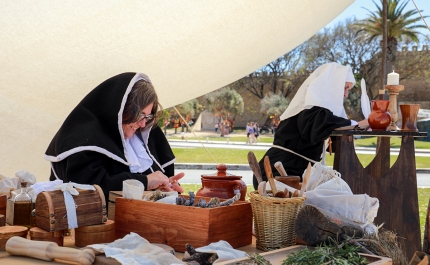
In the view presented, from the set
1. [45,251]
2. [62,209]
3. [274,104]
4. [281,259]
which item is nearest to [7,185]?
[62,209]

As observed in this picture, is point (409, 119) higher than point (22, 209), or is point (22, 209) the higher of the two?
point (409, 119)

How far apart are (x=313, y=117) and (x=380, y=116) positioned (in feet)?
1.81

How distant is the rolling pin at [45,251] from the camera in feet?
4.13

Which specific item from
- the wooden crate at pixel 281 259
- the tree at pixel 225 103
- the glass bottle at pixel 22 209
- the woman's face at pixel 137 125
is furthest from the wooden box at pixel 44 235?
the tree at pixel 225 103

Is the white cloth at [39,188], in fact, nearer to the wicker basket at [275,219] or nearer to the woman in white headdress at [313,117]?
the wicker basket at [275,219]

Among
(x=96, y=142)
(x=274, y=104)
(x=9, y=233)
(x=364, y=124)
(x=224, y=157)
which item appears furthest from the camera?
(x=274, y=104)

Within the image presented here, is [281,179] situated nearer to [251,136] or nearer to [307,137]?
[307,137]

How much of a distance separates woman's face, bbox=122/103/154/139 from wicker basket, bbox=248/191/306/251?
3.36ft

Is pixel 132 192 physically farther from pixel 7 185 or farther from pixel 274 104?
pixel 274 104

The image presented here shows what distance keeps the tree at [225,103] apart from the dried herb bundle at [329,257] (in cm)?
3011

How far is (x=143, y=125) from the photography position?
240cm

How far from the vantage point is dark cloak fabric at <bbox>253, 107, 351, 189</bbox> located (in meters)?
3.28

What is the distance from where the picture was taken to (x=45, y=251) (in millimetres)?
1302

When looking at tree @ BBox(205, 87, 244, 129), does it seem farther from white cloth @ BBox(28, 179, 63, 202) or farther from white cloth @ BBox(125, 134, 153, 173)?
white cloth @ BBox(28, 179, 63, 202)
